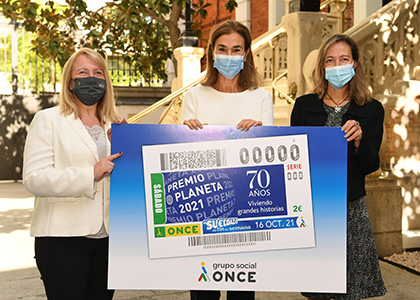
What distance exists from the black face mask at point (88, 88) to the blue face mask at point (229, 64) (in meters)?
0.70

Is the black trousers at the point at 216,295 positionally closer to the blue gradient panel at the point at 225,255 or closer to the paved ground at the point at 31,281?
the blue gradient panel at the point at 225,255

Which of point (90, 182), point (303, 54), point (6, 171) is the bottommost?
point (6, 171)

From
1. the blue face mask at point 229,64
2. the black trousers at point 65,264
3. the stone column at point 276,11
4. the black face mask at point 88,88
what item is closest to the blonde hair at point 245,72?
the blue face mask at point 229,64

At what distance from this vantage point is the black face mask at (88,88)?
2752 millimetres

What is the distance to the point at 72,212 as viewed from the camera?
8.84ft

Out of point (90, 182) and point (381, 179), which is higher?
point (90, 182)

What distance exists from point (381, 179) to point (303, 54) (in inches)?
102

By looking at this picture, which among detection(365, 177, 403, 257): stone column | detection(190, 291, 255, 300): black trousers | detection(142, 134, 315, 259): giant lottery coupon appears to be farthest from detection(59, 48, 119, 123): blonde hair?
detection(365, 177, 403, 257): stone column

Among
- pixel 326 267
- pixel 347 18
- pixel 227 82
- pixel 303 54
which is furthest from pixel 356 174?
pixel 347 18

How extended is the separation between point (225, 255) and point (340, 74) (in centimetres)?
131

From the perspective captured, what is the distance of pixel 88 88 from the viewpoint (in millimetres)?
2748

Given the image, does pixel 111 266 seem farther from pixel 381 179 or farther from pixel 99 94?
pixel 381 179

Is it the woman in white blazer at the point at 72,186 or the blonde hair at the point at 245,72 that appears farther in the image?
the blonde hair at the point at 245,72

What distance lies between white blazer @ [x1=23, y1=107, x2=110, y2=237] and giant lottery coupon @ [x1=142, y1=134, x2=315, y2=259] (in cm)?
31
